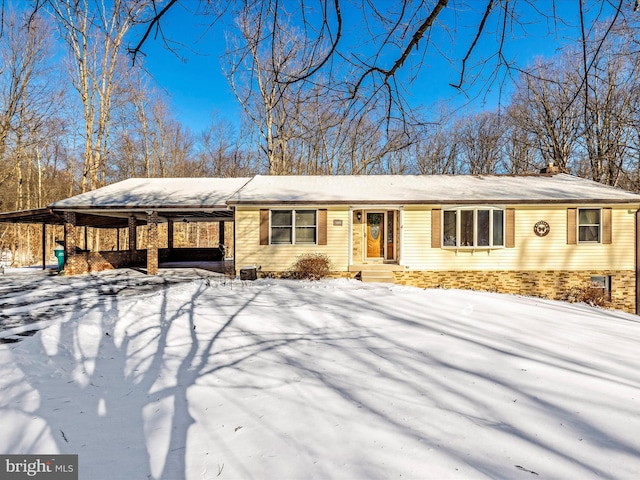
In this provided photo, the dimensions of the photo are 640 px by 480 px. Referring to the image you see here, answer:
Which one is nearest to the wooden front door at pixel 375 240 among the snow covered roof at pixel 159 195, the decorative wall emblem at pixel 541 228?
the decorative wall emblem at pixel 541 228

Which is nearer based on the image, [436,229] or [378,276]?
[378,276]

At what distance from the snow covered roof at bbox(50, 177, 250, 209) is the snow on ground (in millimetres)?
6164

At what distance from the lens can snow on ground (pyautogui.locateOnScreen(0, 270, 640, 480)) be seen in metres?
2.25

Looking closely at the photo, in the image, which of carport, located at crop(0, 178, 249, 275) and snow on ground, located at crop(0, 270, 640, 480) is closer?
snow on ground, located at crop(0, 270, 640, 480)

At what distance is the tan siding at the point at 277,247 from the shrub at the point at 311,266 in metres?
0.17

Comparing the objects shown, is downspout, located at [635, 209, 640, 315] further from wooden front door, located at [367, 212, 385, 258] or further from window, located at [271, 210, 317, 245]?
window, located at [271, 210, 317, 245]

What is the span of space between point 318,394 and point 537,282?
1068 centimetres

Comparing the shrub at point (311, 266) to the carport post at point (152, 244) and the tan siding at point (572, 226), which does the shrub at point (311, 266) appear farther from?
the tan siding at point (572, 226)

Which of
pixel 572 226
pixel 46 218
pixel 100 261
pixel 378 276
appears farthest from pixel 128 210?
pixel 572 226

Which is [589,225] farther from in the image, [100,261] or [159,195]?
[100,261]

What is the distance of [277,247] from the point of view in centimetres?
1083

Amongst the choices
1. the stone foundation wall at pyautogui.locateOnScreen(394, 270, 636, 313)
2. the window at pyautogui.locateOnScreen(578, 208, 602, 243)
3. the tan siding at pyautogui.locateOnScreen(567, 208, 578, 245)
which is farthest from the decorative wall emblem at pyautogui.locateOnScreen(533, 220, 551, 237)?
the stone foundation wall at pyautogui.locateOnScreen(394, 270, 636, 313)

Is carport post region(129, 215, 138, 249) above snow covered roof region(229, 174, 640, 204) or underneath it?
underneath

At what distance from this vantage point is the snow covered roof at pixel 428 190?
1029 cm
